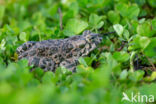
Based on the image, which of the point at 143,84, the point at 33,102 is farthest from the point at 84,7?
the point at 33,102

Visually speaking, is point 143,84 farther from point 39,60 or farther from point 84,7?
point 84,7

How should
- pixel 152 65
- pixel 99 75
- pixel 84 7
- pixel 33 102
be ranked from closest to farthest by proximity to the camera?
pixel 33 102 → pixel 99 75 → pixel 152 65 → pixel 84 7

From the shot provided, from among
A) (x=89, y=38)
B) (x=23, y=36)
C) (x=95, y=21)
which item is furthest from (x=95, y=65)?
(x=23, y=36)

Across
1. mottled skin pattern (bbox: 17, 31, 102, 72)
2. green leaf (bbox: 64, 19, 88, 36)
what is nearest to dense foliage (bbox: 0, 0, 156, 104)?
green leaf (bbox: 64, 19, 88, 36)

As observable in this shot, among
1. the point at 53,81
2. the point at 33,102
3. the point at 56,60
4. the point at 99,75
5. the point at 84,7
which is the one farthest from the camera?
the point at 84,7

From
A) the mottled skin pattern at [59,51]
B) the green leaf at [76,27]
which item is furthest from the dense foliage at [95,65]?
the mottled skin pattern at [59,51]

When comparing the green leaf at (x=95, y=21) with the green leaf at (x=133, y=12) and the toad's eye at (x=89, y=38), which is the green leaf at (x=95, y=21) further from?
the toad's eye at (x=89, y=38)

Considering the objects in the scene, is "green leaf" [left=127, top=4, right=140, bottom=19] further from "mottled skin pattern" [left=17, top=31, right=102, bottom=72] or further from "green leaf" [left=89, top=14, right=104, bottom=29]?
"mottled skin pattern" [left=17, top=31, right=102, bottom=72]
